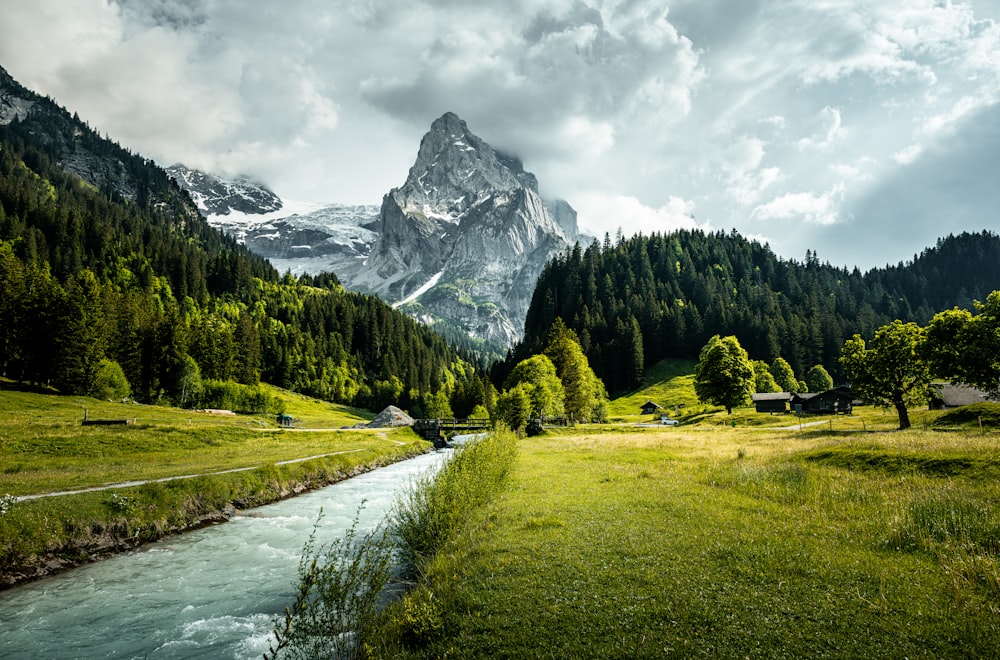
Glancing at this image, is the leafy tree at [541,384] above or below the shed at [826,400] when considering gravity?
above

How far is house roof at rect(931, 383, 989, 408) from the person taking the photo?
7300 cm

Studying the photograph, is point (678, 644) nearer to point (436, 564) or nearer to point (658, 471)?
point (436, 564)

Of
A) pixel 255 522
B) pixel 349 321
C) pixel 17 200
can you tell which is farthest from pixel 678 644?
pixel 17 200

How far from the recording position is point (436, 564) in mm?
15242

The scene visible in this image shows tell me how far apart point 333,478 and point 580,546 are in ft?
118

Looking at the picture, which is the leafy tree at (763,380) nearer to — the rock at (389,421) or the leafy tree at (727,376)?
the leafy tree at (727,376)

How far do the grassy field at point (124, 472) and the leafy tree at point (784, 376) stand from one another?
419 feet

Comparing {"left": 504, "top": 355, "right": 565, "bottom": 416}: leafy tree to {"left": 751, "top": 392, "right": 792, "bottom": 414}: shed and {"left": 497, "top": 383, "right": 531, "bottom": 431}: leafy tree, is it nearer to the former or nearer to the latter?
{"left": 497, "top": 383, "right": 531, "bottom": 431}: leafy tree

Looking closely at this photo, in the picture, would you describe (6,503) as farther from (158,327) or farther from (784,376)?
(784,376)

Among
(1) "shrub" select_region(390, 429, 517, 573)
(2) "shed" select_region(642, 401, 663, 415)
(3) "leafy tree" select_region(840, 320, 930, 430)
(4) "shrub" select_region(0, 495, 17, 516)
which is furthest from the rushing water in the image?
(2) "shed" select_region(642, 401, 663, 415)

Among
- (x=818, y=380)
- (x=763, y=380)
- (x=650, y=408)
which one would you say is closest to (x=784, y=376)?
(x=818, y=380)

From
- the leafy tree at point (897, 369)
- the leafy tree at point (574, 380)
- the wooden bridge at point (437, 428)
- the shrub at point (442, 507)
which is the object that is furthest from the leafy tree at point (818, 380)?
the shrub at point (442, 507)

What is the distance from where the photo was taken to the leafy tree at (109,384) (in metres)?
78.4

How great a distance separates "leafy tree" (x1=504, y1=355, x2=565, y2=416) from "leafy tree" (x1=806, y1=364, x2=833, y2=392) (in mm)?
96457
